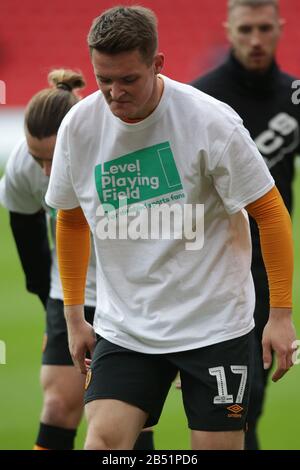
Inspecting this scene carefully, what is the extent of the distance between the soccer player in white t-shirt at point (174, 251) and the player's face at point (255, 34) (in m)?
1.72

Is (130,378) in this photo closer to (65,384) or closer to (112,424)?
(112,424)

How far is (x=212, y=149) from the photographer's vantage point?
3.43 metres

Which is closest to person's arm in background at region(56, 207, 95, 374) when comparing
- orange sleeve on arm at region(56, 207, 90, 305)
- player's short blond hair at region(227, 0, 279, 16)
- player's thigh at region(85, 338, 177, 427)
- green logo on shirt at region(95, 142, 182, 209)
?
orange sleeve on arm at region(56, 207, 90, 305)

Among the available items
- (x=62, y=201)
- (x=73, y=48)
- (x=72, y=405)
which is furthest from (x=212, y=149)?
(x=73, y=48)

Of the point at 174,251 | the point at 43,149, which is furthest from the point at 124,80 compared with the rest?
the point at 43,149

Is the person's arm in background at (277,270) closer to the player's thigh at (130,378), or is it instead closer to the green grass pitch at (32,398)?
the player's thigh at (130,378)

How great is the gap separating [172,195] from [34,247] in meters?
1.48

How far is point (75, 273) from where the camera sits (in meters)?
3.88

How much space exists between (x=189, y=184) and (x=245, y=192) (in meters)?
0.19

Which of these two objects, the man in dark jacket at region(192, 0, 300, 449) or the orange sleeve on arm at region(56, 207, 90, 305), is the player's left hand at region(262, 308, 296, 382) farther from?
the man in dark jacket at region(192, 0, 300, 449)

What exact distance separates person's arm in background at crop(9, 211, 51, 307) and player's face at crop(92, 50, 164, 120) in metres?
1.52

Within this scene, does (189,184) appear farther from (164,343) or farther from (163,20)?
(163,20)
